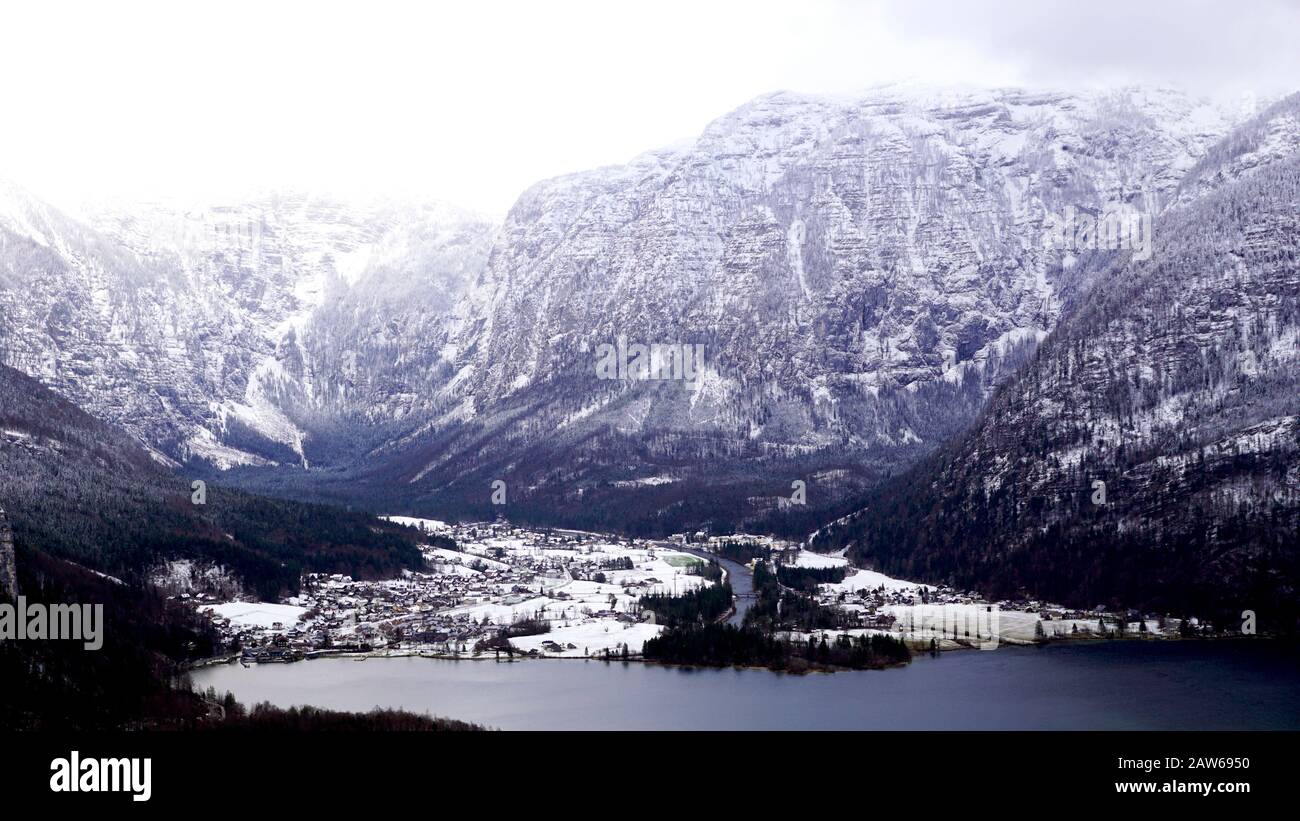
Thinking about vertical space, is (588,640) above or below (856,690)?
above

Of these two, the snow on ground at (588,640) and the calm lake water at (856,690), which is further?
the snow on ground at (588,640)

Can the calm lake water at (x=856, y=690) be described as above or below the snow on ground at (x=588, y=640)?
below

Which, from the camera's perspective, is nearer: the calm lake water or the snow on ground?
the calm lake water

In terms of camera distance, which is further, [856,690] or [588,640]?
[588,640]

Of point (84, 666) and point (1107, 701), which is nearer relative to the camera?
point (84, 666)

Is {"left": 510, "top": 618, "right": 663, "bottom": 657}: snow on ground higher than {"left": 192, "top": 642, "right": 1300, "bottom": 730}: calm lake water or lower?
higher
